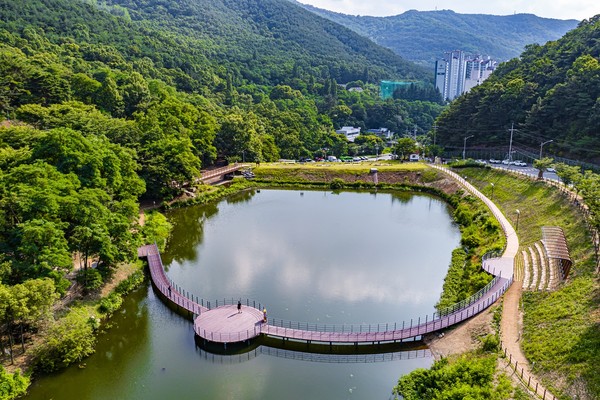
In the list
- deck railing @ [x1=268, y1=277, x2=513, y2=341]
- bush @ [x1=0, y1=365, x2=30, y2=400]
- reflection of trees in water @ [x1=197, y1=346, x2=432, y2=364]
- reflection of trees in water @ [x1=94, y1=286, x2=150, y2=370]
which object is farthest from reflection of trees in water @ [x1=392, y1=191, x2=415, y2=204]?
bush @ [x1=0, y1=365, x2=30, y2=400]

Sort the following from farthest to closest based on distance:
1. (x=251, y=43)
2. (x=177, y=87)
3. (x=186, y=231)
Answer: (x=251, y=43)
(x=177, y=87)
(x=186, y=231)

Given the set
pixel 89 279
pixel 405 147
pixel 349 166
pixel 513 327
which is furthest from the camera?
pixel 405 147

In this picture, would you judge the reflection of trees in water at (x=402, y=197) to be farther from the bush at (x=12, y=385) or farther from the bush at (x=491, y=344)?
the bush at (x=12, y=385)

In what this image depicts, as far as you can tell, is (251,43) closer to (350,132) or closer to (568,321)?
(350,132)

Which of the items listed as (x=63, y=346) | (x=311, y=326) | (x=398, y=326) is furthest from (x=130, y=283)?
(x=398, y=326)

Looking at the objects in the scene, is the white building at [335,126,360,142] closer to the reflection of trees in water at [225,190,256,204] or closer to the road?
the road

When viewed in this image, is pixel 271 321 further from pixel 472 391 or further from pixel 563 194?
pixel 563 194

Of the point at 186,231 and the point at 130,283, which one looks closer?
the point at 130,283

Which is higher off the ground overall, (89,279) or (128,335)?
(89,279)
